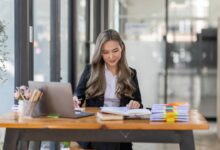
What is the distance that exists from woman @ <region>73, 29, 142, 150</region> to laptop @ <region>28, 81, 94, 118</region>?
0.50 meters

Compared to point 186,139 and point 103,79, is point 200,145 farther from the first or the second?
point 186,139

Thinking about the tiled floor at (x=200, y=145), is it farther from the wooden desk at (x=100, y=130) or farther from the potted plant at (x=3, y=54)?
the wooden desk at (x=100, y=130)

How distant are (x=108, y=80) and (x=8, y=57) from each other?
72 centimetres

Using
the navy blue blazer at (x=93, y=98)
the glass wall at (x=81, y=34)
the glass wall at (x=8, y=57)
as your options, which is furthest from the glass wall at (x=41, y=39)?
the glass wall at (x=81, y=34)

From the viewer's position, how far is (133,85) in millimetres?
3074

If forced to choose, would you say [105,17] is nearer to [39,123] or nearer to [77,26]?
[77,26]

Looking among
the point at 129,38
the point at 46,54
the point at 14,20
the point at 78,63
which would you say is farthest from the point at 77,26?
the point at 129,38

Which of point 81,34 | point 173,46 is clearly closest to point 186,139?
point 81,34

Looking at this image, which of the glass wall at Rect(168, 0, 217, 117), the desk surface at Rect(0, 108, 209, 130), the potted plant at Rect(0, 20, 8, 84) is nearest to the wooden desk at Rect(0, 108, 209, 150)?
the desk surface at Rect(0, 108, 209, 130)

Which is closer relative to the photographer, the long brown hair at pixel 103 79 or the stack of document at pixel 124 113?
the stack of document at pixel 124 113

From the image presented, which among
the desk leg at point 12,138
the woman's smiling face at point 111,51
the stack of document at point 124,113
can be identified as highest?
the woman's smiling face at point 111,51

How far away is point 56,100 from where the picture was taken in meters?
2.39

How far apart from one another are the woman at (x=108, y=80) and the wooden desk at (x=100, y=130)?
2.23ft

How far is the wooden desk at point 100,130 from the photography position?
216cm
